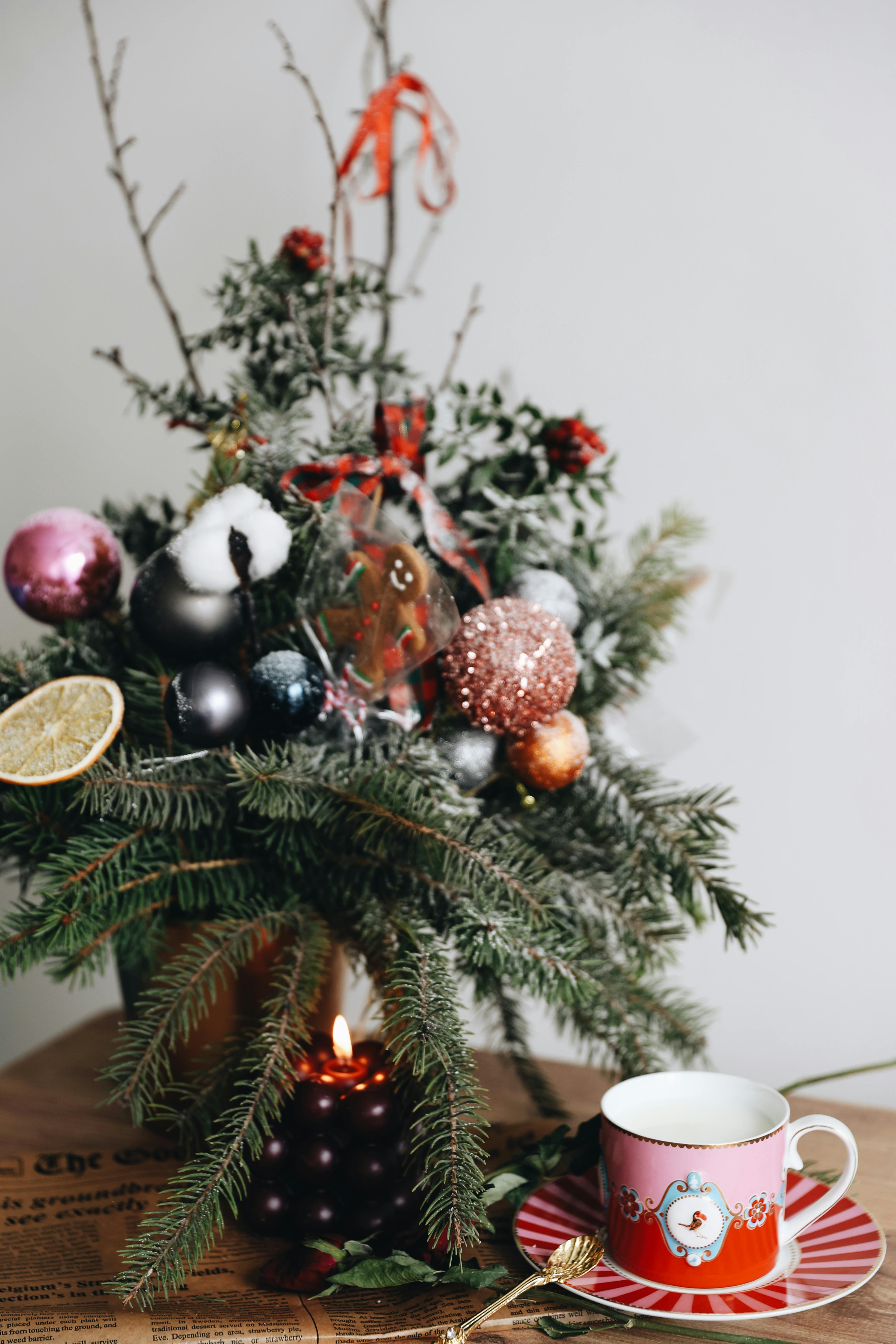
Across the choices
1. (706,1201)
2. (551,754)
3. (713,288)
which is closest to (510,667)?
(551,754)

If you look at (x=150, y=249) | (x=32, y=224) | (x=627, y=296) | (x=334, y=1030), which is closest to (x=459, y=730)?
(x=334, y=1030)

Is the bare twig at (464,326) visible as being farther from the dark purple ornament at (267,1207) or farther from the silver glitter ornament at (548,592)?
the dark purple ornament at (267,1207)

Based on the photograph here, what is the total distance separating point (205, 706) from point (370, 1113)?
21 centimetres

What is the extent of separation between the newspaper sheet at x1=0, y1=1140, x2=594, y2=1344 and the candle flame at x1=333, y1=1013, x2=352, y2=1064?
94 mm

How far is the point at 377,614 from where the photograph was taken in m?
0.54

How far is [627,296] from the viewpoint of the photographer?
0.81 meters

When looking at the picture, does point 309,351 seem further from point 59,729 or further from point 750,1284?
point 750,1284

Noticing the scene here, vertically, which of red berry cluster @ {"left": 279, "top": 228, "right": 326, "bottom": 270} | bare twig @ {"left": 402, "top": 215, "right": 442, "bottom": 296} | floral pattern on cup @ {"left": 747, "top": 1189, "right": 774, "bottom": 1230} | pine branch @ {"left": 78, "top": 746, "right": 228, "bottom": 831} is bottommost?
floral pattern on cup @ {"left": 747, "top": 1189, "right": 774, "bottom": 1230}

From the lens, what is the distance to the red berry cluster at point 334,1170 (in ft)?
1.53

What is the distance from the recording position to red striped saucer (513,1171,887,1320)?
406 millimetres

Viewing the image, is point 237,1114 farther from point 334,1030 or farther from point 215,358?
point 215,358

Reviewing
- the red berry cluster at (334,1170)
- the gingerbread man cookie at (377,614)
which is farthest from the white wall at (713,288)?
the red berry cluster at (334,1170)

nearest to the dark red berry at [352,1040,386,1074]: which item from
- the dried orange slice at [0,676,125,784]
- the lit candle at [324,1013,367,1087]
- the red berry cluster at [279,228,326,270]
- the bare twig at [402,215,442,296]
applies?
the lit candle at [324,1013,367,1087]

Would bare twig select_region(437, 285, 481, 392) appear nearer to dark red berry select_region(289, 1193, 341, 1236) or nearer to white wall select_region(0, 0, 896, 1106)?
white wall select_region(0, 0, 896, 1106)
